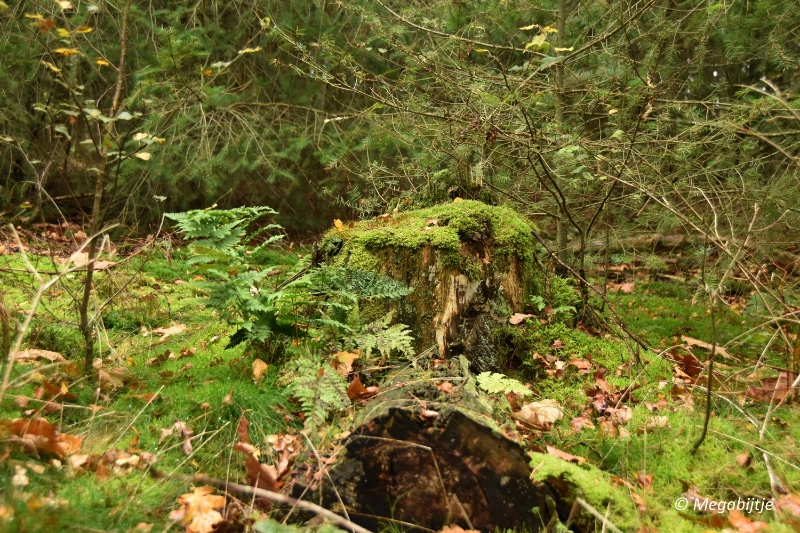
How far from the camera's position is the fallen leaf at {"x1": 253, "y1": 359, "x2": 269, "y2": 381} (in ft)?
10.7

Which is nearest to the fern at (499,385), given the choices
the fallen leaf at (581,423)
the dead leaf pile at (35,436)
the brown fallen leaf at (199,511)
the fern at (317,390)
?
the fallen leaf at (581,423)

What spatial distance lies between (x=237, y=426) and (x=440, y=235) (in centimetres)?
202

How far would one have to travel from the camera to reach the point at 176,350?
4.21 meters

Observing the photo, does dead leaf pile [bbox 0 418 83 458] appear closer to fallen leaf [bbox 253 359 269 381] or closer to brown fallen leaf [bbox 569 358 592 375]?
fallen leaf [bbox 253 359 269 381]

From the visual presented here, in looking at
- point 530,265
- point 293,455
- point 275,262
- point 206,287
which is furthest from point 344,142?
point 293,455

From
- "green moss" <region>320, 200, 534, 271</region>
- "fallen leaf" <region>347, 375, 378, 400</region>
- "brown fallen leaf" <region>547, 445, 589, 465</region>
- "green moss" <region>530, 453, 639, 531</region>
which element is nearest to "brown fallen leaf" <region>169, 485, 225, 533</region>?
"fallen leaf" <region>347, 375, 378, 400</region>

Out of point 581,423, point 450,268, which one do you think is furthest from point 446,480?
point 450,268

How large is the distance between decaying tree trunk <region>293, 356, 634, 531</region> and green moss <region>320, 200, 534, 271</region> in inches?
68.1

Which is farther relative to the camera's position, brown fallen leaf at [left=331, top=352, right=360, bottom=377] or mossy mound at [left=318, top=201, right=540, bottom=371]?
mossy mound at [left=318, top=201, right=540, bottom=371]

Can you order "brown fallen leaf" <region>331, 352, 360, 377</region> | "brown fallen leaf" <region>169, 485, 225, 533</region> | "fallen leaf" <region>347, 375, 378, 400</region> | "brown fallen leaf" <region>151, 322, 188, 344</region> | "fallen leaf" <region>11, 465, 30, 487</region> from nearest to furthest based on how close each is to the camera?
"fallen leaf" <region>11, 465, 30, 487</region> → "brown fallen leaf" <region>169, 485, 225, 533</region> → "fallen leaf" <region>347, 375, 378, 400</region> → "brown fallen leaf" <region>331, 352, 360, 377</region> → "brown fallen leaf" <region>151, 322, 188, 344</region>

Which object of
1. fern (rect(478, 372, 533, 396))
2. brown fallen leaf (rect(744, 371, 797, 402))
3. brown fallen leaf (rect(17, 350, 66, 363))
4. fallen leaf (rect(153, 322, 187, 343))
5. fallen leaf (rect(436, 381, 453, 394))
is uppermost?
fallen leaf (rect(436, 381, 453, 394))

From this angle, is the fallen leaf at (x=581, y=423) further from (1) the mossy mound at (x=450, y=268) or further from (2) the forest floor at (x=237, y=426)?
(1) the mossy mound at (x=450, y=268)

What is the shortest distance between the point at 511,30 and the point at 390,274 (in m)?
4.85

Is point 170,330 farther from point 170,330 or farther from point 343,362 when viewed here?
point 343,362
